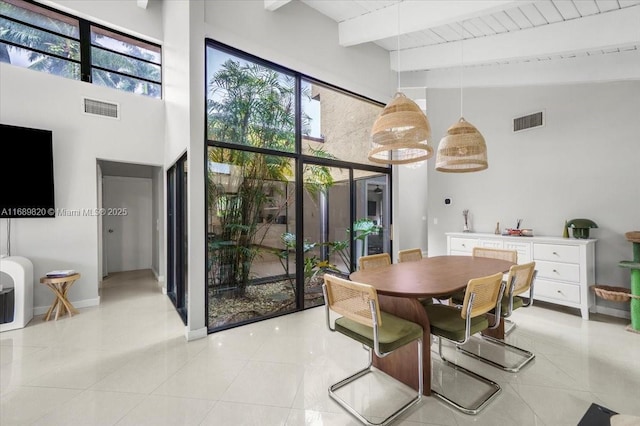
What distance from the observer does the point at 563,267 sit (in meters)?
3.74

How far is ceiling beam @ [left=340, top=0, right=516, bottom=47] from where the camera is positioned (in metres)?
3.08

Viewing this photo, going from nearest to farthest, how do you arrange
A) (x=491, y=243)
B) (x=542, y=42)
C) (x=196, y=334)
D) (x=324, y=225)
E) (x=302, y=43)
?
(x=196, y=334) → (x=542, y=42) → (x=302, y=43) → (x=324, y=225) → (x=491, y=243)

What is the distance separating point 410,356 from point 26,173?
510 cm

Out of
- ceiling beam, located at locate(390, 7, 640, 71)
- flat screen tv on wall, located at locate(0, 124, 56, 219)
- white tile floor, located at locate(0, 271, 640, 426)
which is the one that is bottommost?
white tile floor, located at locate(0, 271, 640, 426)

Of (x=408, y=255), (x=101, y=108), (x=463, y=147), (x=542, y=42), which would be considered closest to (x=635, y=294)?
(x=408, y=255)

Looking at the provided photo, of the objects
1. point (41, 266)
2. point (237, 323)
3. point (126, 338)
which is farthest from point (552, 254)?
point (41, 266)

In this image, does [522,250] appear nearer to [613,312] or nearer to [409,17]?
[613,312]

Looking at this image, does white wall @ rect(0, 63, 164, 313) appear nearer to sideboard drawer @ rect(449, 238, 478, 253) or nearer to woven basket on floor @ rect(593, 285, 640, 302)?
sideboard drawer @ rect(449, 238, 478, 253)

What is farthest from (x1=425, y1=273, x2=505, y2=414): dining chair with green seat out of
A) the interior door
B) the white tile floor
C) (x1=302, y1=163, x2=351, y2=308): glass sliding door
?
the interior door

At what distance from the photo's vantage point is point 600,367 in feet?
8.16

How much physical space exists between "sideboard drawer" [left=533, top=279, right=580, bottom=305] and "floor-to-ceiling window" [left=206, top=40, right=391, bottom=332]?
Result: 8.44ft

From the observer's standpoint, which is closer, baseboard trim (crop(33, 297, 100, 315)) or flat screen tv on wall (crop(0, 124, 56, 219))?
flat screen tv on wall (crop(0, 124, 56, 219))

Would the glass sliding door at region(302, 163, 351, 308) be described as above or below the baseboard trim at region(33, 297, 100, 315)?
above

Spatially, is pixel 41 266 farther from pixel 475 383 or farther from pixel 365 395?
pixel 475 383
